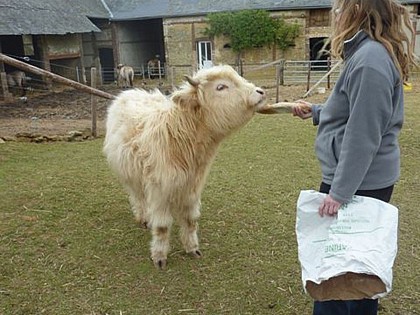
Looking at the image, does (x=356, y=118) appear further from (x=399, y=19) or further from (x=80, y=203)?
(x=80, y=203)

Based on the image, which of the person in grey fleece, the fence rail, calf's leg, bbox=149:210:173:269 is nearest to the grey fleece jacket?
the person in grey fleece

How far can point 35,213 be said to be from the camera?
160 inches

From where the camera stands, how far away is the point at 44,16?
16219 millimetres

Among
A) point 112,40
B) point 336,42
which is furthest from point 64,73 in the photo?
point 336,42

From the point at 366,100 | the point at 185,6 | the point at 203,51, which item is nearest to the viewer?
the point at 366,100

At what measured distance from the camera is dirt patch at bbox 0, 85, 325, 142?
790 cm

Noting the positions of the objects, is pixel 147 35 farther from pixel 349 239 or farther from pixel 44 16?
pixel 349 239

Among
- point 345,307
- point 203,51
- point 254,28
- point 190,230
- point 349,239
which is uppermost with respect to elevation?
point 254,28

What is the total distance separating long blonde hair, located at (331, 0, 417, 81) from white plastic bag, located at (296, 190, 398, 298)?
59 centimetres

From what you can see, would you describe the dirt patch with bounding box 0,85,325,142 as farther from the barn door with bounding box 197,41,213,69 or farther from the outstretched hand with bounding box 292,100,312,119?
the barn door with bounding box 197,41,213,69

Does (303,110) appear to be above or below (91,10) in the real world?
below

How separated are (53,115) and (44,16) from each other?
7268 mm

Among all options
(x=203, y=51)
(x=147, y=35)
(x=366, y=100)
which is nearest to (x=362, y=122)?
(x=366, y=100)

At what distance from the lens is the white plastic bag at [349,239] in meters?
1.66
